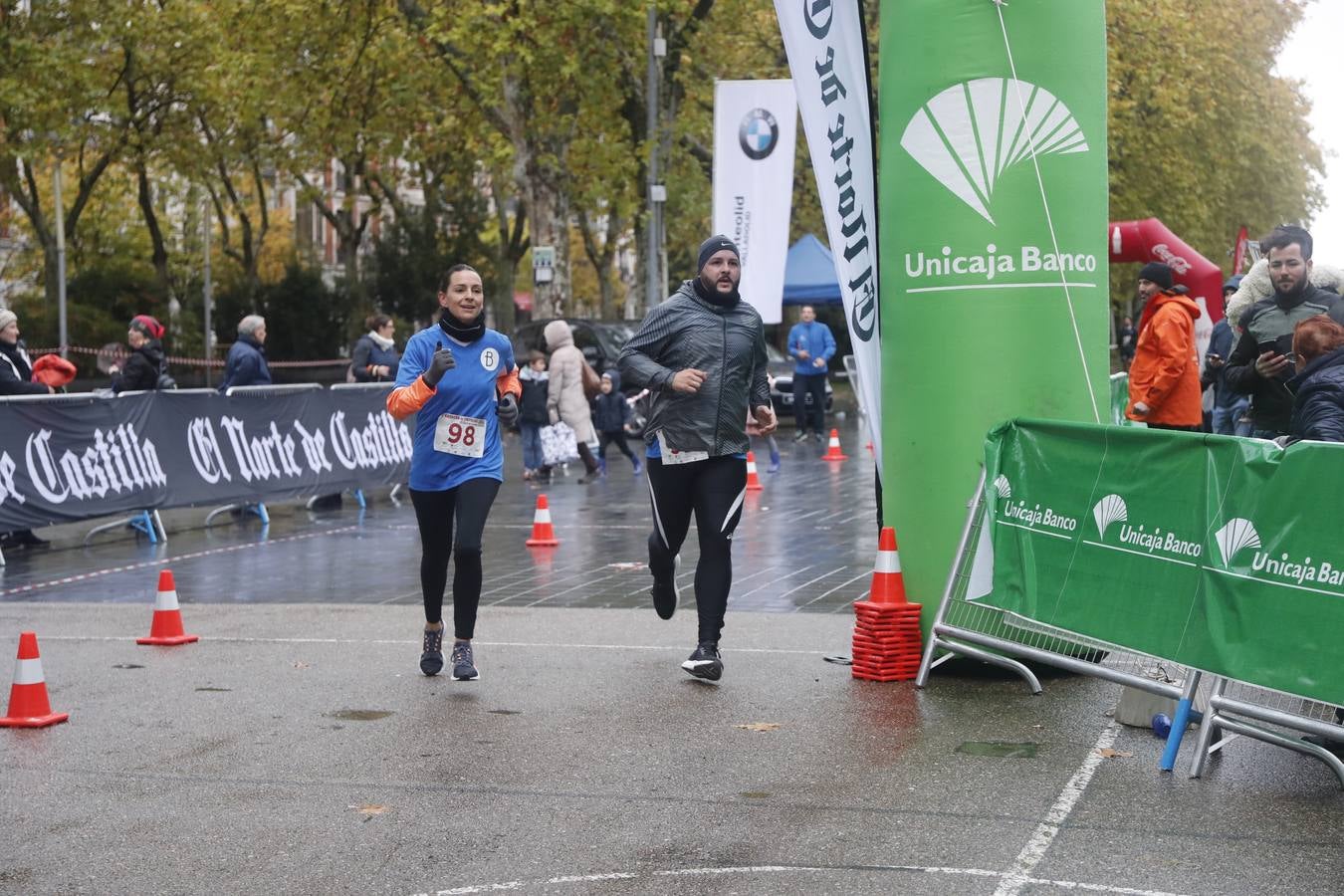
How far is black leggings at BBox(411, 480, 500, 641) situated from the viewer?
8.30 meters

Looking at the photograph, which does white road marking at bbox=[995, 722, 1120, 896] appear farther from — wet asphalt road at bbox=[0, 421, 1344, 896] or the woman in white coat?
the woman in white coat

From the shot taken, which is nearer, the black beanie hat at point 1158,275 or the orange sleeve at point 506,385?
the orange sleeve at point 506,385

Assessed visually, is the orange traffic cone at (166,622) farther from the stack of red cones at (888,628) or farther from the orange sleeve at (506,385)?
the stack of red cones at (888,628)

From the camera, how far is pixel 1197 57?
4131 centimetres

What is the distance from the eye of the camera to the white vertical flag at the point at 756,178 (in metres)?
21.9

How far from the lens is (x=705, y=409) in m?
8.26

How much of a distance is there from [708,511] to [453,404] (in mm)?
1244

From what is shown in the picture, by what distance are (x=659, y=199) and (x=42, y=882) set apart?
2762cm

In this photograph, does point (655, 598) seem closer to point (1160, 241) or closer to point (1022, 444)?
point (1022, 444)

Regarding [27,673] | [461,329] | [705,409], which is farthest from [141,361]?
[705,409]

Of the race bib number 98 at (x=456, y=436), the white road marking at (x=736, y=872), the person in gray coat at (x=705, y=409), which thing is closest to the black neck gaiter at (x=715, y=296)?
the person in gray coat at (x=705, y=409)

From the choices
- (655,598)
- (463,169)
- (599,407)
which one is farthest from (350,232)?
(655,598)

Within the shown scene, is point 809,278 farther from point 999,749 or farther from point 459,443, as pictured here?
point 999,749

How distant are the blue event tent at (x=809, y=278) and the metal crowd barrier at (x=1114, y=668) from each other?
26.3m
